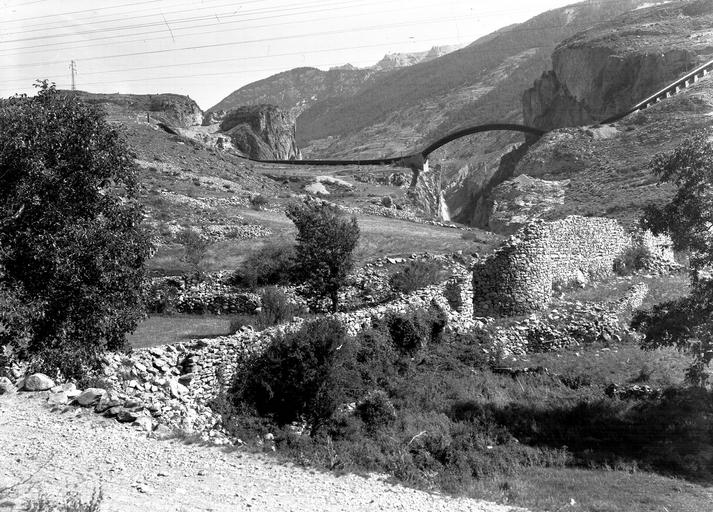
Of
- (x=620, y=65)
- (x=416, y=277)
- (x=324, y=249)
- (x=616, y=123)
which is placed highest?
(x=620, y=65)

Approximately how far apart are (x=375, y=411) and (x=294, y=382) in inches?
85.6

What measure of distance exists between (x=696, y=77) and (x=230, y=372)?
67433mm

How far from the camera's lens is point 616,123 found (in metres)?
62.5

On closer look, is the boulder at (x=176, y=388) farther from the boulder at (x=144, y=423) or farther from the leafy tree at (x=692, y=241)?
the leafy tree at (x=692, y=241)

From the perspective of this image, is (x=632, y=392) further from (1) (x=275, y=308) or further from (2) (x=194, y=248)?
(2) (x=194, y=248)

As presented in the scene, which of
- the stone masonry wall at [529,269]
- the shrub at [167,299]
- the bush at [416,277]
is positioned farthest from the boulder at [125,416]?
the stone masonry wall at [529,269]

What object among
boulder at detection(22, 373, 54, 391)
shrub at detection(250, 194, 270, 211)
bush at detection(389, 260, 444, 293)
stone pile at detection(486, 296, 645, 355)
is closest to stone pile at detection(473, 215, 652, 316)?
stone pile at detection(486, 296, 645, 355)

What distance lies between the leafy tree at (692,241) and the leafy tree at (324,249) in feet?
33.7

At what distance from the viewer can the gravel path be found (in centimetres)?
910

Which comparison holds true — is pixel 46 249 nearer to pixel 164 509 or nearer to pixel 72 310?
pixel 72 310

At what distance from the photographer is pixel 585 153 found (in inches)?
2133

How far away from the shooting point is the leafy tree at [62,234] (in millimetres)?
11352

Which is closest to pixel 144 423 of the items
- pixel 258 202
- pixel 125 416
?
pixel 125 416

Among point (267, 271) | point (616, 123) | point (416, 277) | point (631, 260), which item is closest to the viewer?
point (416, 277)
